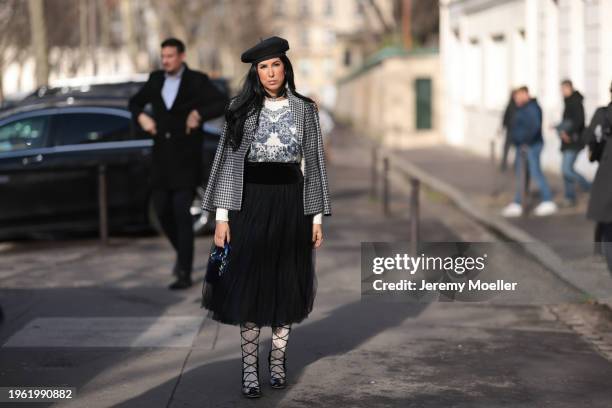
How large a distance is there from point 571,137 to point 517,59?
11305 mm

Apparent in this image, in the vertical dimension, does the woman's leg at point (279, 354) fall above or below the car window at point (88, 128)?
below

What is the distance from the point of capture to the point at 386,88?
40.8m

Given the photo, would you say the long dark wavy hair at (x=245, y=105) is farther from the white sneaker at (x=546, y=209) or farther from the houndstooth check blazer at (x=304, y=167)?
the white sneaker at (x=546, y=209)

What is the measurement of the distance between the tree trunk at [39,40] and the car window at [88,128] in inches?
422

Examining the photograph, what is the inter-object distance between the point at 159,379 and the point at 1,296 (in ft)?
10.8

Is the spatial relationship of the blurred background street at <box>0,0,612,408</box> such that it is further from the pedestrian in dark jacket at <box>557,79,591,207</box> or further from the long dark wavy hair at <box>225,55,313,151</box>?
the long dark wavy hair at <box>225,55,313,151</box>

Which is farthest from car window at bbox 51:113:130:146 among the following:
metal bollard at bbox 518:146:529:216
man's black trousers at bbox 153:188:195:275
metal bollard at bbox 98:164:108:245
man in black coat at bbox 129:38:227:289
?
metal bollard at bbox 518:146:529:216

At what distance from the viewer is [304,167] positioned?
20.8 feet

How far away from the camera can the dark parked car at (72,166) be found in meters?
12.8

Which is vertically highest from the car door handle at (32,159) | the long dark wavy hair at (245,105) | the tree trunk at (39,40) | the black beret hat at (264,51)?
the tree trunk at (39,40)

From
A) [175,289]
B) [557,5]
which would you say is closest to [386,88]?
[557,5]

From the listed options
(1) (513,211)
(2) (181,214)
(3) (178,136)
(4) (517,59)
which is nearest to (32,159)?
(3) (178,136)

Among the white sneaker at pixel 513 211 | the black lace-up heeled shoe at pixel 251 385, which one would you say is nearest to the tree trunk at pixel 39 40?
the white sneaker at pixel 513 211

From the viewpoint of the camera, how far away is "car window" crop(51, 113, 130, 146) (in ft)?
43.0
